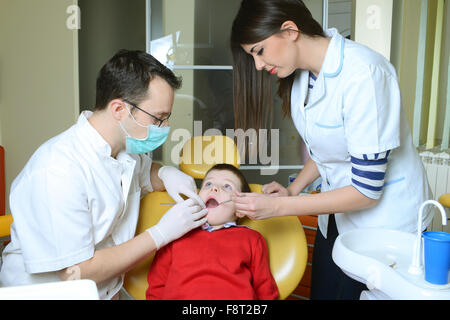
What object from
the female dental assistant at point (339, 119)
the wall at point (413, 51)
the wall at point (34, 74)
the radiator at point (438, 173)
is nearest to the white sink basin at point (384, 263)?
the female dental assistant at point (339, 119)

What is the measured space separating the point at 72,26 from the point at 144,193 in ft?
5.19

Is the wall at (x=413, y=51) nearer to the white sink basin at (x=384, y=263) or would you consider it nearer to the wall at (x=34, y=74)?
the white sink basin at (x=384, y=263)

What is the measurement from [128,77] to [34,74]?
1886 millimetres

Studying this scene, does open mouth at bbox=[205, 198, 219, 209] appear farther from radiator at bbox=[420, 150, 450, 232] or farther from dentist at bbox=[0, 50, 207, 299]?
radiator at bbox=[420, 150, 450, 232]

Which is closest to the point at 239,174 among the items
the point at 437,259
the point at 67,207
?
the point at 67,207

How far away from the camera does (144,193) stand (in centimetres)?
169

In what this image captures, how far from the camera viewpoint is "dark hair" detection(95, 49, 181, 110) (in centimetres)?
130

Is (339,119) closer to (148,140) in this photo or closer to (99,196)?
(148,140)

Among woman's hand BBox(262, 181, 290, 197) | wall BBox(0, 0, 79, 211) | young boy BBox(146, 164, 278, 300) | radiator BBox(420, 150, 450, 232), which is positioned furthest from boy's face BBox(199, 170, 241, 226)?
radiator BBox(420, 150, 450, 232)

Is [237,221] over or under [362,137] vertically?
under

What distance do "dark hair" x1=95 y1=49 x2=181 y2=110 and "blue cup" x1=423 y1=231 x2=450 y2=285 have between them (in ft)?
2.97

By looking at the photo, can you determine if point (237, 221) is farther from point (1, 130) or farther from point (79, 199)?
point (1, 130)

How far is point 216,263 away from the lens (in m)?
1.37
